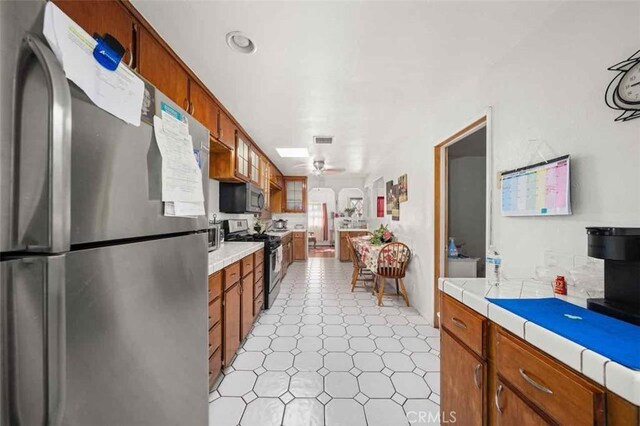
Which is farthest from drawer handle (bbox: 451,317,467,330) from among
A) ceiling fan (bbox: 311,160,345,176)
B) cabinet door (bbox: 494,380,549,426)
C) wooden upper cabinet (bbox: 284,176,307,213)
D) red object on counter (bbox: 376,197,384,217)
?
wooden upper cabinet (bbox: 284,176,307,213)

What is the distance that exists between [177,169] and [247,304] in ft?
5.88

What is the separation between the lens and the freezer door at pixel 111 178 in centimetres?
55

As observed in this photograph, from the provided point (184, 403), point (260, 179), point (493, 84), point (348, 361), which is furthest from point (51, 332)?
point (260, 179)

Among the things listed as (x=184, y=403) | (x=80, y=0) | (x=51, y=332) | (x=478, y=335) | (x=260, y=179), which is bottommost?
(x=184, y=403)

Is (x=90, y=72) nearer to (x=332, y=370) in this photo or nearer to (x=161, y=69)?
(x=161, y=69)

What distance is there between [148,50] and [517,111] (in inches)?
87.1

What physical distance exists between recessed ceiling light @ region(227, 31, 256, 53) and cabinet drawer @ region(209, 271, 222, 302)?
1.45 m

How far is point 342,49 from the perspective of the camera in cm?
156

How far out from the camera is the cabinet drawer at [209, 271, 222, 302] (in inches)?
62.1

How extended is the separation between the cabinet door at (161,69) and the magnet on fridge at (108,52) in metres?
0.92

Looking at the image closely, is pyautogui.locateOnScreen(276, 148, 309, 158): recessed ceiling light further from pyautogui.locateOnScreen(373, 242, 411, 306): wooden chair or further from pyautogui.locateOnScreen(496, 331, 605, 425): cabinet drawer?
pyautogui.locateOnScreen(496, 331, 605, 425): cabinet drawer

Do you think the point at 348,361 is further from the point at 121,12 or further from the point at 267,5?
the point at 121,12

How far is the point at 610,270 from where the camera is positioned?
0.91 m

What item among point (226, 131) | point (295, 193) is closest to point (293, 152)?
point (226, 131)
